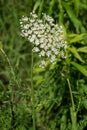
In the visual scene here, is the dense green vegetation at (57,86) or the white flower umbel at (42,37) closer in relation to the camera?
the white flower umbel at (42,37)

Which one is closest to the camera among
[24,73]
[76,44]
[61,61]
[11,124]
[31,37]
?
[31,37]

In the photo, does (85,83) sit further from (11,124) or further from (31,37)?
(31,37)

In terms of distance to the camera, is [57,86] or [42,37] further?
[57,86]

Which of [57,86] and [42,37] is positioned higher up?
[42,37]

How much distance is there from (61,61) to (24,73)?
48.8 inches

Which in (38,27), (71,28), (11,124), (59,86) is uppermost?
(71,28)

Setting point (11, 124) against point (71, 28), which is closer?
point (11, 124)

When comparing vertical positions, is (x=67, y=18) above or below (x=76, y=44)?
above

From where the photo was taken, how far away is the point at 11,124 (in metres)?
2.84

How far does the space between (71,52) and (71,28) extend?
36 cm

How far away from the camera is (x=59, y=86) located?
3.61m

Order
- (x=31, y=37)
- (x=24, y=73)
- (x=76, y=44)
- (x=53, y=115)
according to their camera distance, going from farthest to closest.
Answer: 1. (x=24, y=73)
2. (x=53, y=115)
3. (x=76, y=44)
4. (x=31, y=37)

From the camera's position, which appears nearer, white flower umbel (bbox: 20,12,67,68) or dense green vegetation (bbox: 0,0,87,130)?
white flower umbel (bbox: 20,12,67,68)

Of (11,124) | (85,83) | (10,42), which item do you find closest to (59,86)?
(85,83)
